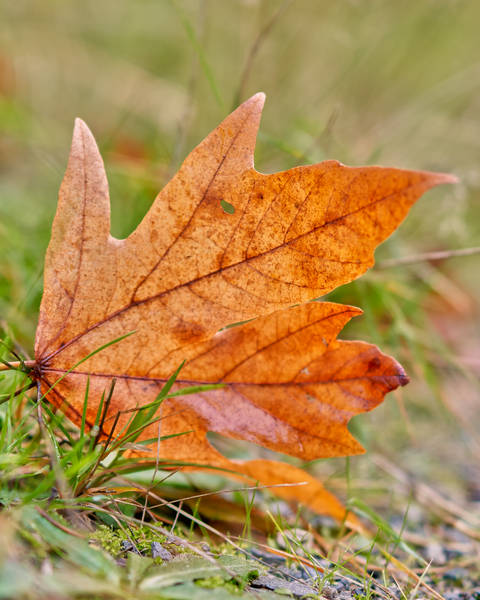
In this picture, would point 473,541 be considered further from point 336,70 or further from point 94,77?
point 94,77

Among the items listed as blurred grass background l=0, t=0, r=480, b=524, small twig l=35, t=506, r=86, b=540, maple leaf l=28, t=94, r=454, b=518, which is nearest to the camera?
small twig l=35, t=506, r=86, b=540

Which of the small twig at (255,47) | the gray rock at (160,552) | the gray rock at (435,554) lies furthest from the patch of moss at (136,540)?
the small twig at (255,47)

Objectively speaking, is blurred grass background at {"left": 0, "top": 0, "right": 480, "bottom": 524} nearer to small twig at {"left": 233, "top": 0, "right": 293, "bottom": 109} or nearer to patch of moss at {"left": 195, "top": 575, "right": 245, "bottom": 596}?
small twig at {"left": 233, "top": 0, "right": 293, "bottom": 109}

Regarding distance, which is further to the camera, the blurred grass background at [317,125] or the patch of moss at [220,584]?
the blurred grass background at [317,125]

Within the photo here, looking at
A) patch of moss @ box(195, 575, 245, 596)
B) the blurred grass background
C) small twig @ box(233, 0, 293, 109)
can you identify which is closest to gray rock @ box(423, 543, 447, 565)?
the blurred grass background

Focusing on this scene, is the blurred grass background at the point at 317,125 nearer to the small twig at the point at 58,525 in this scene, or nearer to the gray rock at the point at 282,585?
the gray rock at the point at 282,585

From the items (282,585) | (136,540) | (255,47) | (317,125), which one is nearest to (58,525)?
(136,540)

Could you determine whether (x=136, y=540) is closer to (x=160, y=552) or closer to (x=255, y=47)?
(x=160, y=552)
